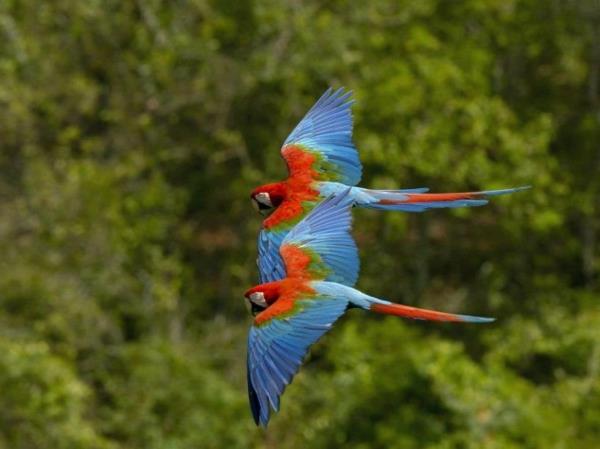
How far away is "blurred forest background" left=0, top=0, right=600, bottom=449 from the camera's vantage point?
11352mm

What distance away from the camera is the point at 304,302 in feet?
15.7

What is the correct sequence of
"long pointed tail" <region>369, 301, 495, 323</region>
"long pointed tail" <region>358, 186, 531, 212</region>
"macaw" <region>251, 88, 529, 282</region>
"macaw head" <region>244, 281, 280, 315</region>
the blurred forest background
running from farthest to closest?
the blurred forest background
"macaw" <region>251, 88, 529, 282</region>
"long pointed tail" <region>358, 186, 531, 212</region>
"macaw head" <region>244, 281, 280, 315</region>
"long pointed tail" <region>369, 301, 495, 323</region>

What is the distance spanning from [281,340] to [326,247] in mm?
424

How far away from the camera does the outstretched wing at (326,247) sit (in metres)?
4.95

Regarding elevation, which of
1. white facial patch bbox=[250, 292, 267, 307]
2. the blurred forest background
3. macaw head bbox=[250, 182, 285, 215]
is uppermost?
macaw head bbox=[250, 182, 285, 215]

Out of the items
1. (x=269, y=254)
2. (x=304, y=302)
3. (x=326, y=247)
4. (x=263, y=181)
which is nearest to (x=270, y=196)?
(x=269, y=254)

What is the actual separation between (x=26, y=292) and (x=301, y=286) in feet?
22.5

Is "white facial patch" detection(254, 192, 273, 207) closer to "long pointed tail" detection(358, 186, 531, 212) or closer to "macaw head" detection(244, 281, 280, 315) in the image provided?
"long pointed tail" detection(358, 186, 531, 212)

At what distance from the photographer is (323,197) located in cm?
531

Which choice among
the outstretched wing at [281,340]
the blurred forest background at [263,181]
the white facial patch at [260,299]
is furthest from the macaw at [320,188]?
the blurred forest background at [263,181]

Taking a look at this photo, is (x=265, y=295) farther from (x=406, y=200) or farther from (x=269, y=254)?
(x=406, y=200)

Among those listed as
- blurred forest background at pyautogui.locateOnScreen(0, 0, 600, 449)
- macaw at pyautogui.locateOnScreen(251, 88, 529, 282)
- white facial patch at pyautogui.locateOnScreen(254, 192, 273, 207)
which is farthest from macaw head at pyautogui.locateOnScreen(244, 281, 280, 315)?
blurred forest background at pyautogui.locateOnScreen(0, 0, 600, 449)

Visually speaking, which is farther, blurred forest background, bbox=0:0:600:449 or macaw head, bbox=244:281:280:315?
blurred forest background, bbox=0:0:600:449

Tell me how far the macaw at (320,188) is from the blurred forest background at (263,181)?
17.3ft
